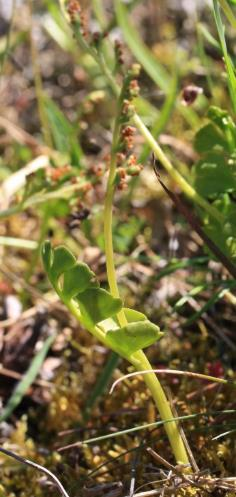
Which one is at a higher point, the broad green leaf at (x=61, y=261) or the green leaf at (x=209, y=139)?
the broad green leaf at (x=61, y=261)

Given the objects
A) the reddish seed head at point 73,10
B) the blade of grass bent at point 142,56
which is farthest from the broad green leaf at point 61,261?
the blade of grass bent at point 142,56

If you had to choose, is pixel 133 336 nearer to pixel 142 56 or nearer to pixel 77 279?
pixel 77 279

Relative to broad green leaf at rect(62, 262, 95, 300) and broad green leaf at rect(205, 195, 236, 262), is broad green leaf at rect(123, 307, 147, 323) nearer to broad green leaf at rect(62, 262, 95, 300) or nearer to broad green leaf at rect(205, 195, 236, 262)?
→ broad green leaf at rect(62, 262, 95, 300)

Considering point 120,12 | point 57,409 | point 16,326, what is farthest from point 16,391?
point 120,12

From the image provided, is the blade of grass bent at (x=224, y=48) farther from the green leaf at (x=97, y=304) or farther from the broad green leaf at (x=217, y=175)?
the green leaf at (x=97, y=304)

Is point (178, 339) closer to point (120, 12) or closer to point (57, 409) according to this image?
point (57, 409)

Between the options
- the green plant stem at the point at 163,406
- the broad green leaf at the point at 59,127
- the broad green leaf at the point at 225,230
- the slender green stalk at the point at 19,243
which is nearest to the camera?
the green plant stem at the point at 163,406
